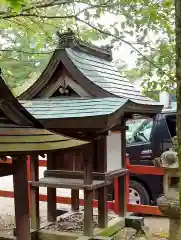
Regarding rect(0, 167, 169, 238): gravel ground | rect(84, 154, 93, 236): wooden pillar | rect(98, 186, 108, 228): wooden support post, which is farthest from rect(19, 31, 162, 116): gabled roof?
rect(0, 167, 169, 238): gravel ground

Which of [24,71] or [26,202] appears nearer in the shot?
[26,202]

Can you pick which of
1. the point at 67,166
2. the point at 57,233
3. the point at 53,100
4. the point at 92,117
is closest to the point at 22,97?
the point at 53,100

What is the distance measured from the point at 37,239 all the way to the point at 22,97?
2.21 m

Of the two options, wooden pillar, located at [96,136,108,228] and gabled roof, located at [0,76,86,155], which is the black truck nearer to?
wooden pillar, located at [96,136,108,228]

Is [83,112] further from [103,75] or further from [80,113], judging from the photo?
[103,75]

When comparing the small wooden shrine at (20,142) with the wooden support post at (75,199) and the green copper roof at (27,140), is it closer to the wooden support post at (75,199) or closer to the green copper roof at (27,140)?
the green copper roof at (27,140)

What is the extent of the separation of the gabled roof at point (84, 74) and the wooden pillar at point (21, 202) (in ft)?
6.63

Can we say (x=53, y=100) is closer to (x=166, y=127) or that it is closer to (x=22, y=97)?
(x=22, y=97)

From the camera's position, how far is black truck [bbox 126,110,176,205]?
771 cm

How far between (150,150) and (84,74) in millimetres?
3115

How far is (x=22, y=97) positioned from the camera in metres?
5.82

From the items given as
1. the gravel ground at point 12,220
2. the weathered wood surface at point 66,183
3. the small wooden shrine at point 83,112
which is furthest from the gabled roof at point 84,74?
the gravel ground at point 12,220

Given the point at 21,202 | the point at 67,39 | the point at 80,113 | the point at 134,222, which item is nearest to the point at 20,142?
the point at 21,202

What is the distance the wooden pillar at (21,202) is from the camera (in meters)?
3.61
